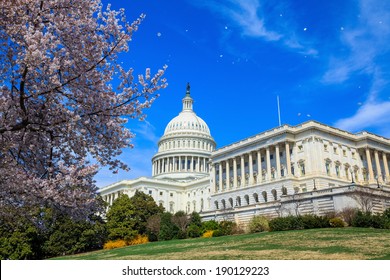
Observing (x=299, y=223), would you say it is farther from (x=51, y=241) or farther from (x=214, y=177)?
(x=214, y=177)

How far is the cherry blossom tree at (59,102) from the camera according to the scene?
1077 cm

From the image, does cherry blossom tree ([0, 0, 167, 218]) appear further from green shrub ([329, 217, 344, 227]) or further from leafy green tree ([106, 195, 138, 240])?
leafy green tree ([106, 195, 138, 240])

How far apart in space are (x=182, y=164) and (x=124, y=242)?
235 ft

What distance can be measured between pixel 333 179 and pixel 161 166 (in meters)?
71.0

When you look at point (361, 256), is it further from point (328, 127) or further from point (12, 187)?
point (328, 127)

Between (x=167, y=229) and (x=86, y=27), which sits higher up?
(x=86, y=27)

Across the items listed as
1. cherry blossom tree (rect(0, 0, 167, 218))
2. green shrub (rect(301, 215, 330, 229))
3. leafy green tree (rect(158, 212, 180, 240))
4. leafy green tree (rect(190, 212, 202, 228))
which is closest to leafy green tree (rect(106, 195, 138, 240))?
leafy green tree (rect(158, 212, 180, 240))

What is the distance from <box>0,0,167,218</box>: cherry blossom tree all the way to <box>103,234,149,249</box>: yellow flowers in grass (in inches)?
1725

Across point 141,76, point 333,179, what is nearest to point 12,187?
point 141,76

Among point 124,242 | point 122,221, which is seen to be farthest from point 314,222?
point 122,221

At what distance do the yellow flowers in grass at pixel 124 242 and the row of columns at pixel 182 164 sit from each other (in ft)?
224

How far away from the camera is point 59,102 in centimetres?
1198

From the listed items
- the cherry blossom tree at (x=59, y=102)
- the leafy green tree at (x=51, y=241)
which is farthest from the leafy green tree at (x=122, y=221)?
the cherry blossom tree at (x=59, y=102)

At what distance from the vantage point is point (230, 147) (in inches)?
3371
